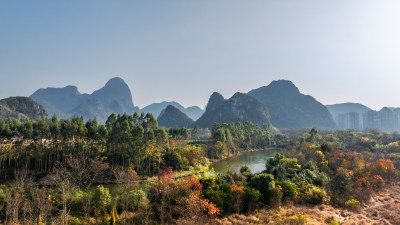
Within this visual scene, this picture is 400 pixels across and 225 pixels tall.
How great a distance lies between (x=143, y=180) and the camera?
1155 inches

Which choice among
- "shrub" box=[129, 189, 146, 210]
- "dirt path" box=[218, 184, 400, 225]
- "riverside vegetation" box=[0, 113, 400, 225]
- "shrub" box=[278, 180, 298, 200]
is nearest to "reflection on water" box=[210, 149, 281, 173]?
"riverside vegetation" box=[0, 113, 400, 225]

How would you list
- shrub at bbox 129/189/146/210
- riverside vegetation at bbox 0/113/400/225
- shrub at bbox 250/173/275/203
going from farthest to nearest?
shrub at bbox 250/173/275/203, shrub at bbox 129/189/146/210, riverside vegetation at bbox 0/113/400/225

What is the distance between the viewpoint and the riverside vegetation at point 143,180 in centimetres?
1348

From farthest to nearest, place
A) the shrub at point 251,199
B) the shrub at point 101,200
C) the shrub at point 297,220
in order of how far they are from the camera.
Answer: the shrub at point 251,199 → the shrub at point 101,200 → the shrub at point 297,220

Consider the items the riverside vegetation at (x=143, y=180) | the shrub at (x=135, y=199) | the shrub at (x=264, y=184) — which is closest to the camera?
the riverside vegetation at (x=143, y=180)

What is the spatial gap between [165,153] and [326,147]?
1062 inches

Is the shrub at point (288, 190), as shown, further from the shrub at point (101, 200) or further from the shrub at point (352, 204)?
the shrub at point (101, 200)

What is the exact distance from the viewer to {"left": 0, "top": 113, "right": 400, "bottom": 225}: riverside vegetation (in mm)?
13484

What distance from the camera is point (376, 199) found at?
20219 millimetres

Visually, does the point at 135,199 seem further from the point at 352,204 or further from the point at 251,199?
the point at 352,204

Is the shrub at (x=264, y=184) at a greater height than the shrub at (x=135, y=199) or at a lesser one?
greater

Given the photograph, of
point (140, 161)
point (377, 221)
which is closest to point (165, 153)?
point (140, 161)

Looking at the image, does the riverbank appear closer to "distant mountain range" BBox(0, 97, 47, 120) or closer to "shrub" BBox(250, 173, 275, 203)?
"shrub" BBox(250, 173, 275, 203)

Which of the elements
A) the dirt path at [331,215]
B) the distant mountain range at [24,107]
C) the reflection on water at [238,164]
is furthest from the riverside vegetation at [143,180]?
the distant mountain range at [24,107]
